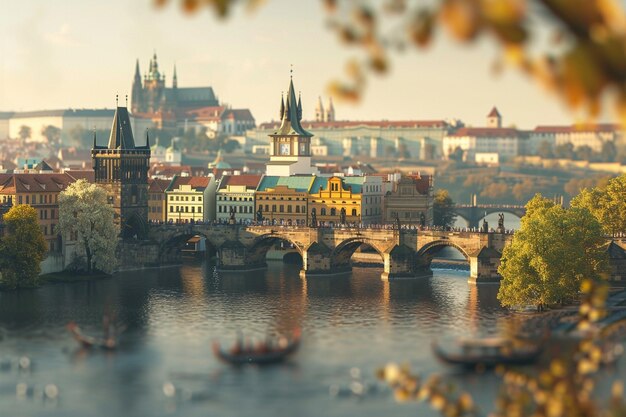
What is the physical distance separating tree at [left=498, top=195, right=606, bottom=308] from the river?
4.48m

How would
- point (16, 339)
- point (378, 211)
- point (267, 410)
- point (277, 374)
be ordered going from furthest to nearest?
point (378, 211), point (16, 339), point (277, 374), point (267, 410)

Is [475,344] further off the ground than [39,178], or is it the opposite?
[39,178]

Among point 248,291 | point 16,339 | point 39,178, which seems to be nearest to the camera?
point 16,339

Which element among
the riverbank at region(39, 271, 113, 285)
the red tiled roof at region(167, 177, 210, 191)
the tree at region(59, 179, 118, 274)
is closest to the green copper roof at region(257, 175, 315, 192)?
the red tiled roof at region(167, 177, 210, 191)

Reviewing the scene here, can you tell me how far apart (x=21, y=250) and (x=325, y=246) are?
44.1m

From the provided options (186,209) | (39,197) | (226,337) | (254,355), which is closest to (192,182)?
(186,209)

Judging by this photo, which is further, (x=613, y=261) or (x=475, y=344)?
(x=613, y=261)

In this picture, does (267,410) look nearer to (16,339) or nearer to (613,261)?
(16,339)

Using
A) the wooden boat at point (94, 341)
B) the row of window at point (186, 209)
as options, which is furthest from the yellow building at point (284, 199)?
the wooden boat at point (94, 341)

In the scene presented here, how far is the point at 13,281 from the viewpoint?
440 feet

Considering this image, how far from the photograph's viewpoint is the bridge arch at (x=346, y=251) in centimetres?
16325

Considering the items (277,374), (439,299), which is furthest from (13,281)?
(277,374)

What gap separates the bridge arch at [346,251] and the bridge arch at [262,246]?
5392 mm

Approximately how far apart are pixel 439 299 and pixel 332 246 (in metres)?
35.6
